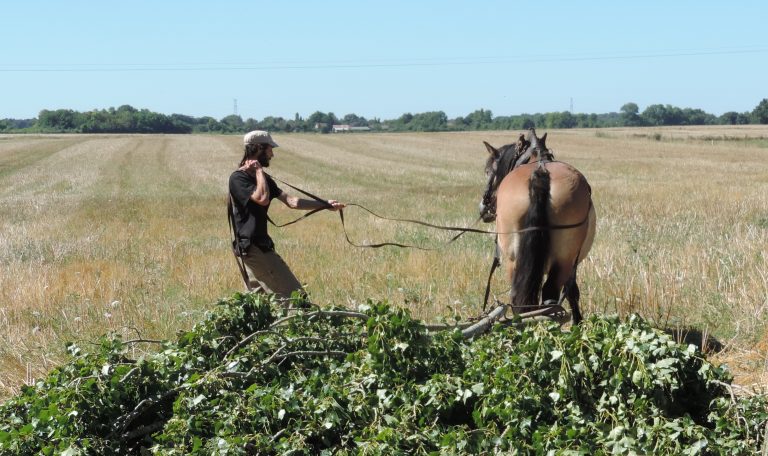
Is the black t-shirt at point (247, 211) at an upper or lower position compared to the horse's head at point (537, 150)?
lower

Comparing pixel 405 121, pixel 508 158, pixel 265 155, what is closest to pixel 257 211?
pixel 265 155

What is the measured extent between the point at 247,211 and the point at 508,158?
2368 mm

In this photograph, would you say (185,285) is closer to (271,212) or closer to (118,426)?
(118,426)

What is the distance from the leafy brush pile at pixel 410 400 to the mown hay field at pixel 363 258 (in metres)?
0.91

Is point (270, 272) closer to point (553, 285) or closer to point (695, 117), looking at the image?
point (553, 285)

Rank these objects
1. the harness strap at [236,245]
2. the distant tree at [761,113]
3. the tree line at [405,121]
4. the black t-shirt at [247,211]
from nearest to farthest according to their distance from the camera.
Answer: the black t-shirt at [247,211] → the harness strap at [236,245] → the distant tree at [761,113] → the tree line at [405,121]

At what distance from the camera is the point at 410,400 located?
3740mm

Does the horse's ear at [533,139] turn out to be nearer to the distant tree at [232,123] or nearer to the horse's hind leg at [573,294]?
the horse's hind leg at [573,294]

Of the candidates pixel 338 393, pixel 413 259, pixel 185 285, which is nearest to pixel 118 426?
pixel 338 393

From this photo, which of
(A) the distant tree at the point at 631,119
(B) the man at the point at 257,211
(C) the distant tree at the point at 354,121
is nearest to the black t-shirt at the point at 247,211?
(B) the man at the point at 257,211

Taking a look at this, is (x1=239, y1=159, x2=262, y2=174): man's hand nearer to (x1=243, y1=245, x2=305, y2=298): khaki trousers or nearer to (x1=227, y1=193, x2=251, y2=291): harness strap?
(x1=227, y1=193, x2=251, y2=291): harness strap

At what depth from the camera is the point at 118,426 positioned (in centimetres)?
385

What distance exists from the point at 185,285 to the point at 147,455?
5.13 metres

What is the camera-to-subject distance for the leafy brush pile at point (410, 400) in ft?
11.3
